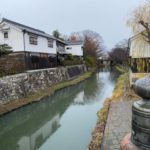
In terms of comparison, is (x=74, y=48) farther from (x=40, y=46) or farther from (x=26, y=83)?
(x=26, y=83)

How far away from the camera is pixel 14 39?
18375 mm

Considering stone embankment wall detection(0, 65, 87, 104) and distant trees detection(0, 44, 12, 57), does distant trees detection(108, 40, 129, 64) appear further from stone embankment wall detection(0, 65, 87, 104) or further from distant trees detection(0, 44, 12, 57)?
distant trees detection(0, 44, 12, 57)

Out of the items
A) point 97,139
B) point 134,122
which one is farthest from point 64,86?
point 134,122

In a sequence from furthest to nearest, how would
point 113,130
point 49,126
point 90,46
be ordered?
point 90,46
point 49,126
point 113,130

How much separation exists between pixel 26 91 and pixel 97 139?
10022mm

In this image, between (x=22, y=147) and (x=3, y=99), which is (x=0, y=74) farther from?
(x=22, y=147)

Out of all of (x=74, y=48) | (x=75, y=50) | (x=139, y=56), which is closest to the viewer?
(x=139, y=56)

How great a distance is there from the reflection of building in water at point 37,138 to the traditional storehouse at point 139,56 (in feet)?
23.1

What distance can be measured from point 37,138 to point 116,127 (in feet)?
10.5

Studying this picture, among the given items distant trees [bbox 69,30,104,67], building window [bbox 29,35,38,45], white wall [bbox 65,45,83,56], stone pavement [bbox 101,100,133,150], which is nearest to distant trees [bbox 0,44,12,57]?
building window [bbox 29,35,38,45]

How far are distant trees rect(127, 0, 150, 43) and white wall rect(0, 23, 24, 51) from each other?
28.0 ft

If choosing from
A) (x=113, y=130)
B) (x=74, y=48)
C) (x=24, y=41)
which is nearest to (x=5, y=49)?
(x=24, y=41)

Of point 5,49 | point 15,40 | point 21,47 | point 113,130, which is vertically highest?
point 15,40

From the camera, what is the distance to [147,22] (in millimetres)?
14523
